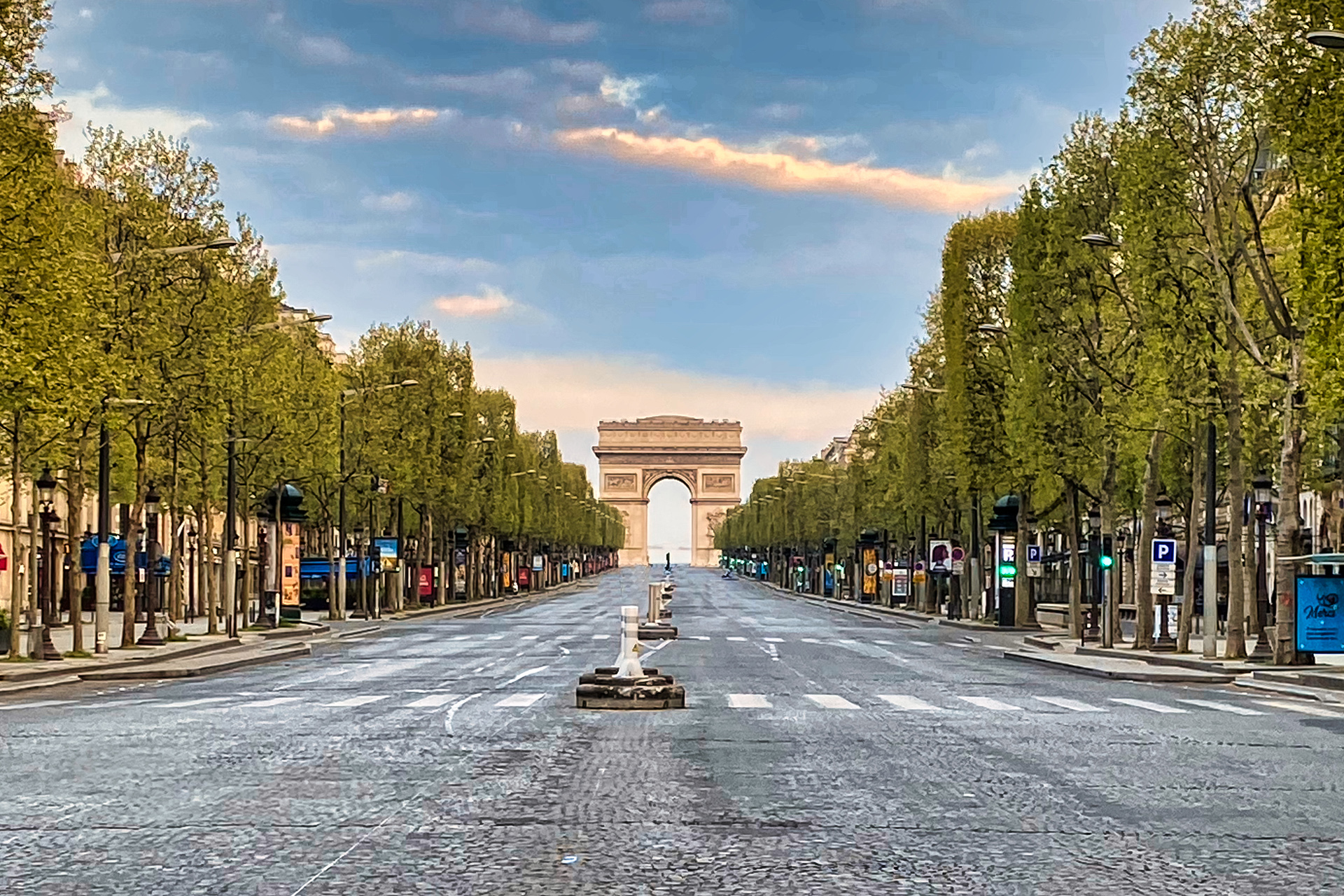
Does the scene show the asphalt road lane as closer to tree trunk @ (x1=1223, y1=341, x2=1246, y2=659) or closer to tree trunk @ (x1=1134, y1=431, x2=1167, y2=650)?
tree trunk @ (x1=1223, y1=341, x2=1246, y2=659)

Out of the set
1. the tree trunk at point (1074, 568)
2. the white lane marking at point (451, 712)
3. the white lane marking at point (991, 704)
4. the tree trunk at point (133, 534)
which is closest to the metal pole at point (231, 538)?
the tree trunk at point (133, 534)

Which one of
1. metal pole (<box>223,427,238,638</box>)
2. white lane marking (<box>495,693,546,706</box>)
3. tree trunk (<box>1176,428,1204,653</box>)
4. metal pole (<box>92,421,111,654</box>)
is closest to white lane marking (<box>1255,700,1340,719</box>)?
white lane marking (<box>495,693,546,706</box>)

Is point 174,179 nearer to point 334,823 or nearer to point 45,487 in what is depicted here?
point 45,487

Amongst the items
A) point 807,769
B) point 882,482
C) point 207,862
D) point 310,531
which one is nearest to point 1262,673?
point 807,769

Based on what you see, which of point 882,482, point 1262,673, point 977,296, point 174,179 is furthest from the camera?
point 882,482

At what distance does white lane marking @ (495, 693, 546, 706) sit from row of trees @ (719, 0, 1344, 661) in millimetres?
12536

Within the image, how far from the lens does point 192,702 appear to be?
25219 millimetres

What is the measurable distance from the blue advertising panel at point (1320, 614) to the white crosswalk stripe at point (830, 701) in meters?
11.4

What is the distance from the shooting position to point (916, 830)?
11.0 metres

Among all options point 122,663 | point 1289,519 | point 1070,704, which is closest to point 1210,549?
point 1289,519

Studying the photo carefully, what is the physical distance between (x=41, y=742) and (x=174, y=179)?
34329 mm

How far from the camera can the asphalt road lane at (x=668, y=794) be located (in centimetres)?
927

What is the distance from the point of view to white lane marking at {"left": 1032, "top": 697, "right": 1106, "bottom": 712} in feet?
80.4

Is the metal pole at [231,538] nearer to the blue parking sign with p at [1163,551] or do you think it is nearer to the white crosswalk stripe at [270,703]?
the blue parking sign with p at [1163,551]
